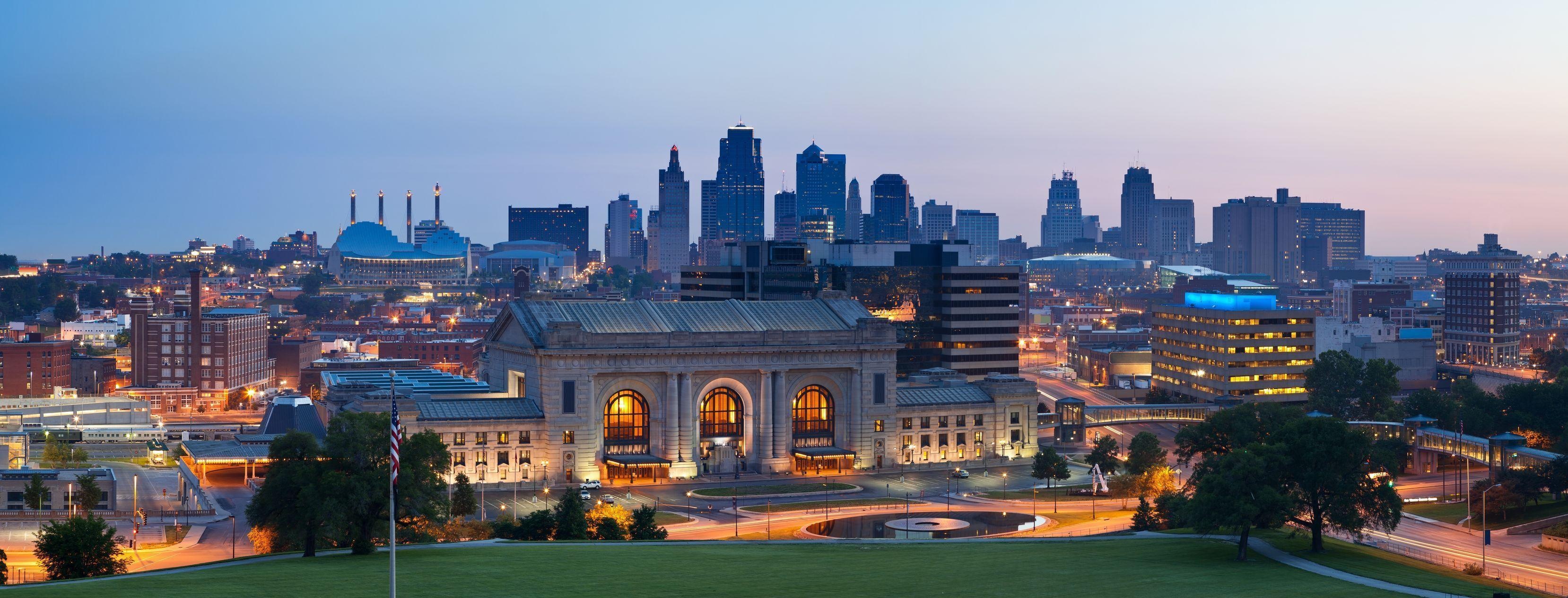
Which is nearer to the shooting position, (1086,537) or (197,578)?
(197,578)

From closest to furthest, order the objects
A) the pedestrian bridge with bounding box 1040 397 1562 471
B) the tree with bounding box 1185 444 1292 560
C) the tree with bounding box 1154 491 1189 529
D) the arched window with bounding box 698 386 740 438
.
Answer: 1. the tree with bounding box 1185 444 1292 560
2. the tree with bounding box 1154 491 1189 529
3. the pedestrian bridge with bounding box 1040 397 1562 471
4. the arched window with bounding box 698 386 740 438

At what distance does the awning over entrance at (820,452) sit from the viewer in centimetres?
16125

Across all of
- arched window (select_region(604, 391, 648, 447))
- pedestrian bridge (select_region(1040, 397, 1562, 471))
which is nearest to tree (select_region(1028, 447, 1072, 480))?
pedestrian bridge (select_region(1040, 397, 1562, 471))

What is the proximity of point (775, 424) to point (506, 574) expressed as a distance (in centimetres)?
7674

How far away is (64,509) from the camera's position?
129750 millimetres

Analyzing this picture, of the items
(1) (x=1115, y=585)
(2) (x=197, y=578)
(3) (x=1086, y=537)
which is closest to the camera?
(2) (x=197, y=578)

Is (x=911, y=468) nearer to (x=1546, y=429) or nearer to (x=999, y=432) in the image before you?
(x=999, y=432)

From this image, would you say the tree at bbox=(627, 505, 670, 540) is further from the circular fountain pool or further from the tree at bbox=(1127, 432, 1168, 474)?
the tree at bbox=(1127, 432, 1168, 474)

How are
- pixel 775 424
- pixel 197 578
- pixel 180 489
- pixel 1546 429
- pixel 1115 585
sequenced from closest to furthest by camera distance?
pixel 197 578 → pixel 1115 585 → pixel 180 489 → pixel 775 424 → pixel 1546 429

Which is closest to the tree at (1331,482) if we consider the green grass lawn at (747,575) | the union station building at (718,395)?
the green grass lawn at (747,575)

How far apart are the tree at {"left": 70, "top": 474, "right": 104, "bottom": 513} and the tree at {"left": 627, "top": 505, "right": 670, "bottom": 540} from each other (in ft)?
144

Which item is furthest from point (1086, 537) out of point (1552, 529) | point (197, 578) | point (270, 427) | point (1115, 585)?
point (270, 427)

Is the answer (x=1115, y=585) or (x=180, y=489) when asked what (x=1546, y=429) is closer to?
(x=1115, y=585)

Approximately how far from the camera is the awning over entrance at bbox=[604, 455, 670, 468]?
504 feet
